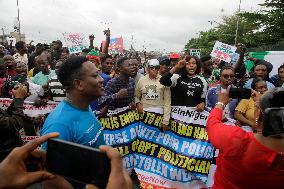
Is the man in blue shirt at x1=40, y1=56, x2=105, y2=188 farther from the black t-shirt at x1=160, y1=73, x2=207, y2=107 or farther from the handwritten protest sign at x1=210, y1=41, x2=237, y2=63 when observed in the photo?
the handwritten protest sign at x1=210, y1=41, x2=237, y2=63

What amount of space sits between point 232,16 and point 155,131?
60640 mm

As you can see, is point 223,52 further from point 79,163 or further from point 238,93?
point 79,163

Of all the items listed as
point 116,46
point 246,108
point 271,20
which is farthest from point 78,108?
point 271,20

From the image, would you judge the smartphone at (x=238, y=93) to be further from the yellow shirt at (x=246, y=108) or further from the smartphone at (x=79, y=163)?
the yellow shirt at (x=246, y=108)

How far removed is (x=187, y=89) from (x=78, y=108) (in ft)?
9.28

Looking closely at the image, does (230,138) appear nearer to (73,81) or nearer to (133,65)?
(73,81)

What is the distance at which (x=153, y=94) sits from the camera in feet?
18.1

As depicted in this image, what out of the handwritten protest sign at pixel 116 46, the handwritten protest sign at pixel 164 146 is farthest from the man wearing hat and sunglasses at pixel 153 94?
the handwritten protest sign at pixel 116 46

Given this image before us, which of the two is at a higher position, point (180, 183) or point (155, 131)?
point (155, 131)

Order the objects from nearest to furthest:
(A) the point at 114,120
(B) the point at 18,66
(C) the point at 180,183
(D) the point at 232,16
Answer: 1. (C) the point at 180,183
2. (A) the point at 114,120
3. (B) the point at 18,66
4. (D) the point at 232,16

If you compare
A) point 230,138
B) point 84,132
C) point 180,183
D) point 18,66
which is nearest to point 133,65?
point 180,183

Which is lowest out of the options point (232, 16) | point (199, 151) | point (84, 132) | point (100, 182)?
point (199, 151)

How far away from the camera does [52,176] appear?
1.30 metres

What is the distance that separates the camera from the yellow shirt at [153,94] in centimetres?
530
